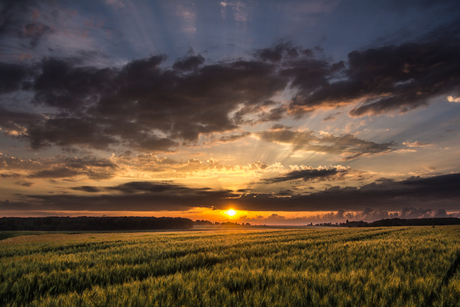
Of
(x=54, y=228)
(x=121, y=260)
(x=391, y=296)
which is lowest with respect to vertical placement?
(x=54, y=228)

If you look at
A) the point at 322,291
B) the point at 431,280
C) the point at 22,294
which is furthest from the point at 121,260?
the point at 431,280

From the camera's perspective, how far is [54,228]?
157 metres

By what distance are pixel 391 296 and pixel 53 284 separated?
27.0 feet

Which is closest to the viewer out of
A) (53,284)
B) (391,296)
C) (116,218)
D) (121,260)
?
(391,296)

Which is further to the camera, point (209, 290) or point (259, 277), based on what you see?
point (259, 277)

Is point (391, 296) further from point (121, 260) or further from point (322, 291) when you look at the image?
point (121, 260)

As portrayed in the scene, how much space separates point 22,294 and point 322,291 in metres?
7.18

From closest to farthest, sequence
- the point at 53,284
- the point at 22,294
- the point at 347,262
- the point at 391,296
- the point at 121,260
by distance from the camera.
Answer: the point at 391,296 → the point at 22,294 → the point at 53,284 → the point at 347,262 → the point at 121,260

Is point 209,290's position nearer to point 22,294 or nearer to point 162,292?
point 162,292

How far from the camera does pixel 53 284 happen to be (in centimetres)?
634

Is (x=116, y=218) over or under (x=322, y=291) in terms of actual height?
under

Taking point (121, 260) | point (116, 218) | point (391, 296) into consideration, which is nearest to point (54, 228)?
point (116, 218)

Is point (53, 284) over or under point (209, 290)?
under

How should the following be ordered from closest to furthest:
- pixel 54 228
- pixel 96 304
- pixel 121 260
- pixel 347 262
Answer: pixel 96 304, pixel 347 262, pixel 121 260, pixel 54 228
